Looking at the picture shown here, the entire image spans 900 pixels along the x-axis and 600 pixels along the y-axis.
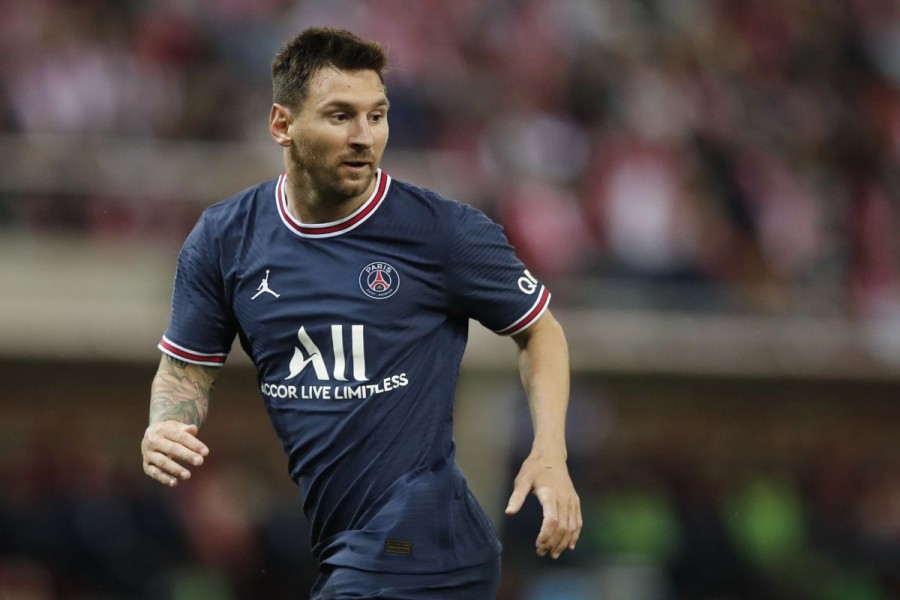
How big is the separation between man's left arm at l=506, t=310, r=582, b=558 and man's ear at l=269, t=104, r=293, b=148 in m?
0.96

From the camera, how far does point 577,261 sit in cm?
1318

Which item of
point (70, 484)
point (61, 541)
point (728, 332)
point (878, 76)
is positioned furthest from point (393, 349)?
point (878, 76)

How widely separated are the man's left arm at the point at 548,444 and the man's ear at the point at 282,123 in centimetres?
96

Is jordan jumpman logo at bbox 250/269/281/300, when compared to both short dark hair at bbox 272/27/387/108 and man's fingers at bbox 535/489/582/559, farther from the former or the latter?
man's fingers at bbox 535/489/582/559

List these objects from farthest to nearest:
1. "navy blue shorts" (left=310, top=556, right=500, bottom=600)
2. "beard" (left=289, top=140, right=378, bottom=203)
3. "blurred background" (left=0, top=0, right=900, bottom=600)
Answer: "blurred background" (left=0, top=0, right=900, bottom=600) → "beard" (left=289, top=140, right=378, bottom=203) → "navy blue shorts" (left=310, top=556, right=500, bottom=600)

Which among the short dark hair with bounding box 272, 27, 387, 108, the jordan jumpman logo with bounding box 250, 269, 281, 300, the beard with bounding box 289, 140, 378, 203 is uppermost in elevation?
the short dark hair with bounding box 272, 27, 387, 108

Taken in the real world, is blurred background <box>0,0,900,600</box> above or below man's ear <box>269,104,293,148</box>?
below

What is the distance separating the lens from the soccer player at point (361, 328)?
482 centimetres

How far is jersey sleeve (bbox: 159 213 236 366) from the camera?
201 inches

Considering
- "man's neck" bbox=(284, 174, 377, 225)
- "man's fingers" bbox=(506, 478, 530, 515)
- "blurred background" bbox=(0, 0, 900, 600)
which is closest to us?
"man's fingers" bbox=(506, 478, 530, 515)

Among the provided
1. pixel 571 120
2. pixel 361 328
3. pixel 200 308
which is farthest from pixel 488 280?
pixel 571 120

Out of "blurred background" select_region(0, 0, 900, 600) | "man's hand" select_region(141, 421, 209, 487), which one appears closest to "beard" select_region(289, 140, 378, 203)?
"man's hand" select_region(141, 421, 209, 487)

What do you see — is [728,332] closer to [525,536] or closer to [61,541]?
[525,536]

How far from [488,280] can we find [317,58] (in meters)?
0.86
